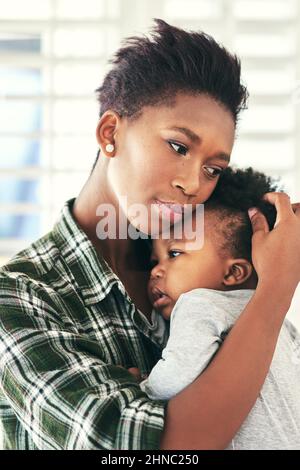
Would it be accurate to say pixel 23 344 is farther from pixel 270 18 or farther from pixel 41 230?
pixel 270 18

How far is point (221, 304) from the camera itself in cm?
109

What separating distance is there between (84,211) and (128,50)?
0.30 m

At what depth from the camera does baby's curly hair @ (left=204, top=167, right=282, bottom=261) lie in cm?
121

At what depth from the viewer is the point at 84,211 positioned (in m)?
1.31

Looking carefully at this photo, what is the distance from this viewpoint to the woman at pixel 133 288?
947 millimetres

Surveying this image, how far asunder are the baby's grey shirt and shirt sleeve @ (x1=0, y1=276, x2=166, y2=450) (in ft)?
0.16

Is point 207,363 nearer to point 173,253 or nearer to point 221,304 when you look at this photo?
point 221,304

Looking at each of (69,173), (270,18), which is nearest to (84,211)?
(69,173)

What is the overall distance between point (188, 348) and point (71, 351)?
169 mm

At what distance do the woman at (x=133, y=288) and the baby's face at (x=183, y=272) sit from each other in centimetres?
5

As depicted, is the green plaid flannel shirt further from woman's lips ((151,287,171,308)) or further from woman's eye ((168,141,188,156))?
woman's eye ((168,141,188,156))

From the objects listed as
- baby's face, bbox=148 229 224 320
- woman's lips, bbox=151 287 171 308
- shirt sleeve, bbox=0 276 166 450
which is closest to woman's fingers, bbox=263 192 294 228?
baby's face, bbox=148 229 224 320

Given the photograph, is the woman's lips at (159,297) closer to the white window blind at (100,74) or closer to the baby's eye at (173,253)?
the baby's eye at (173,253)

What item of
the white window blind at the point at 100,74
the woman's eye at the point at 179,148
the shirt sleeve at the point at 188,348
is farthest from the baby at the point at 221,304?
the white window blind at the point at 100,74
